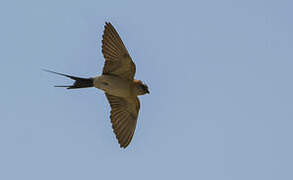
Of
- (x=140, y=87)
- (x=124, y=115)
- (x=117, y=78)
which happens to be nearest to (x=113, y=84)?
(x=117, y=78)

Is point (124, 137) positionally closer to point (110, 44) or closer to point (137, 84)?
point (137, 84)

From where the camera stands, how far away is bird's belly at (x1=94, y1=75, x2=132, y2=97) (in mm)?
7996

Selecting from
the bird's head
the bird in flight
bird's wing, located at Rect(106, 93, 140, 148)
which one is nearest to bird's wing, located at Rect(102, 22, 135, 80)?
the bird in flight

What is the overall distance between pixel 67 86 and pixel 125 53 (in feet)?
3.10

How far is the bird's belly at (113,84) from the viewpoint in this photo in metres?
8.00

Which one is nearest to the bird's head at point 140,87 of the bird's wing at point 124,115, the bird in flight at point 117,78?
the bird in flight at point 117,78

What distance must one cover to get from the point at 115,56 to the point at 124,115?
1184mm

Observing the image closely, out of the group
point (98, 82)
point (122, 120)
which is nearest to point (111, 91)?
point (98, 82)

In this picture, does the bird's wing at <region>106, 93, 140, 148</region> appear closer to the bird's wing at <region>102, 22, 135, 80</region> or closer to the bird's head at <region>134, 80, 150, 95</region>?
the bird's head at <region>134, 80, 150, 95</region>

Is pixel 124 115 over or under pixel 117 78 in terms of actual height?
under

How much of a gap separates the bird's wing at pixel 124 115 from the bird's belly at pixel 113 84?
0.48 m

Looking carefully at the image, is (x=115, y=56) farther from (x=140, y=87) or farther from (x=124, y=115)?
(x=124, y=115)

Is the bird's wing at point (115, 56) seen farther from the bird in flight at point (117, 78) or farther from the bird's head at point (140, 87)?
the bird's head at point (140, 87)

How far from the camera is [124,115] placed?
8750 mm
